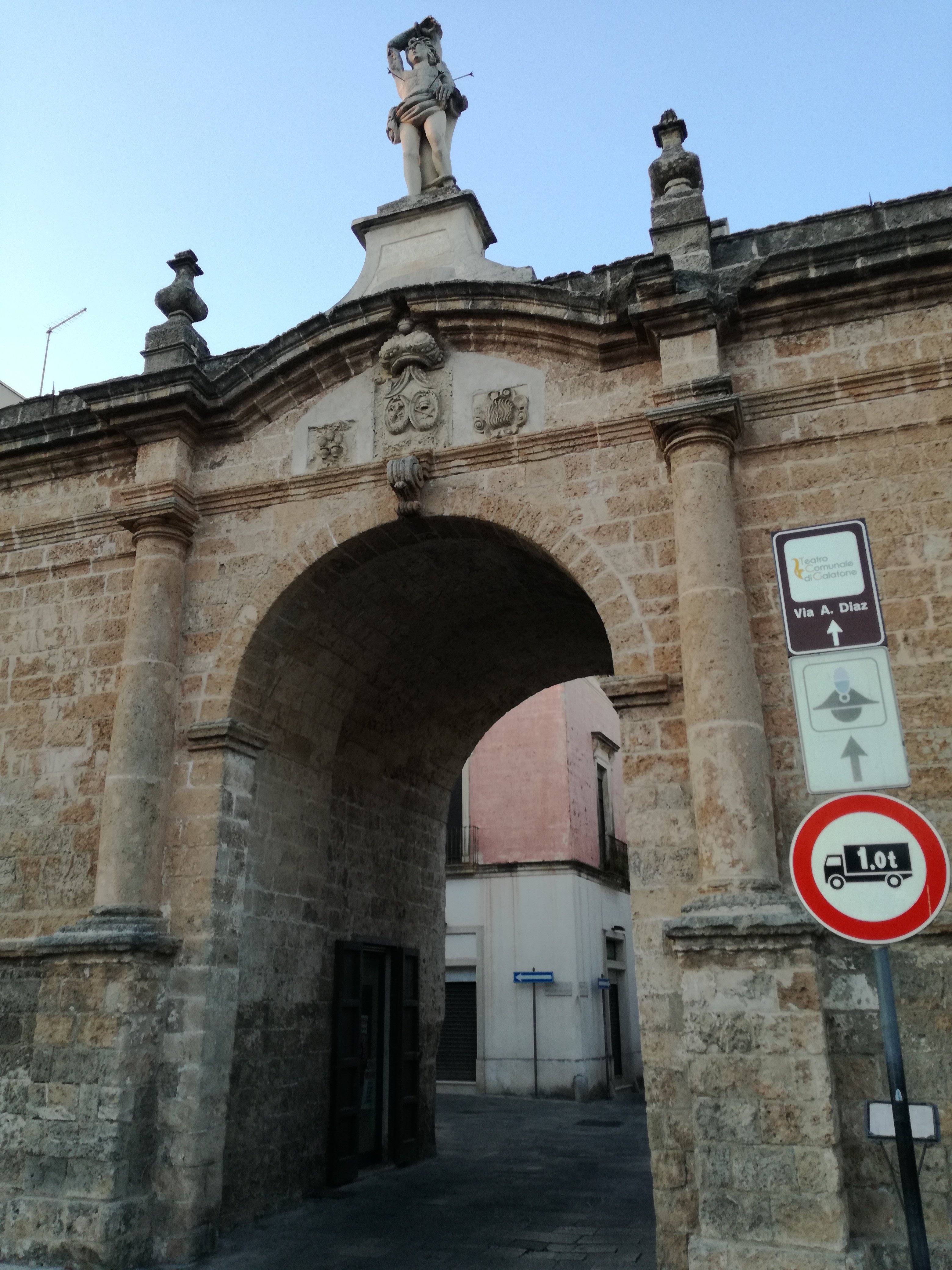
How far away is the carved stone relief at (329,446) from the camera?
24.4 ft

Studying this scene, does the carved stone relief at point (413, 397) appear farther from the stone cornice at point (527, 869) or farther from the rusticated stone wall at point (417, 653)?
the stone cornice at point (527, 869)

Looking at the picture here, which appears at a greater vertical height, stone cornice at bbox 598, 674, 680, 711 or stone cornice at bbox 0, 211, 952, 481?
stone cornice at bbox 0, 211, 952, 481

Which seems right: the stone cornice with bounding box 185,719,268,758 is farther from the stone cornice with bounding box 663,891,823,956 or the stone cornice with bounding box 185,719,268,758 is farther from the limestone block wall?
the stone cornice with bounding box 663,891,823,956

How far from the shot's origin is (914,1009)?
5.20m

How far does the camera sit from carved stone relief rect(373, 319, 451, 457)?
7219mm

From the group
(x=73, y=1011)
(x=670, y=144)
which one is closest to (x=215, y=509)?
(x=73, y=1011)

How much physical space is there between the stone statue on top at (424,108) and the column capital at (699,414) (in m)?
3.26

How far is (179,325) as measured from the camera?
26.7 feet

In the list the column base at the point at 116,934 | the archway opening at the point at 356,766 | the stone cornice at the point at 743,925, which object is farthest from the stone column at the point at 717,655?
the column base at the point at 116,934

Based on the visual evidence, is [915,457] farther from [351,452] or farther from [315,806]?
[315,806]

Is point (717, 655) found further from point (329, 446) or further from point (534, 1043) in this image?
point (534, 1043)

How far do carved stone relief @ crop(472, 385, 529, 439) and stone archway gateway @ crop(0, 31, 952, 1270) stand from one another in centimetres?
4

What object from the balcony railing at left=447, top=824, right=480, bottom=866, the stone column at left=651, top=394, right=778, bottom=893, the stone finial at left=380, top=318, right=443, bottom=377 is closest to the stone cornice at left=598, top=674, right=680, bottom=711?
the stone column at left=651, top=394, right=778, bottom=893

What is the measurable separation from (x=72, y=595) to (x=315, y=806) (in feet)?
7.83
